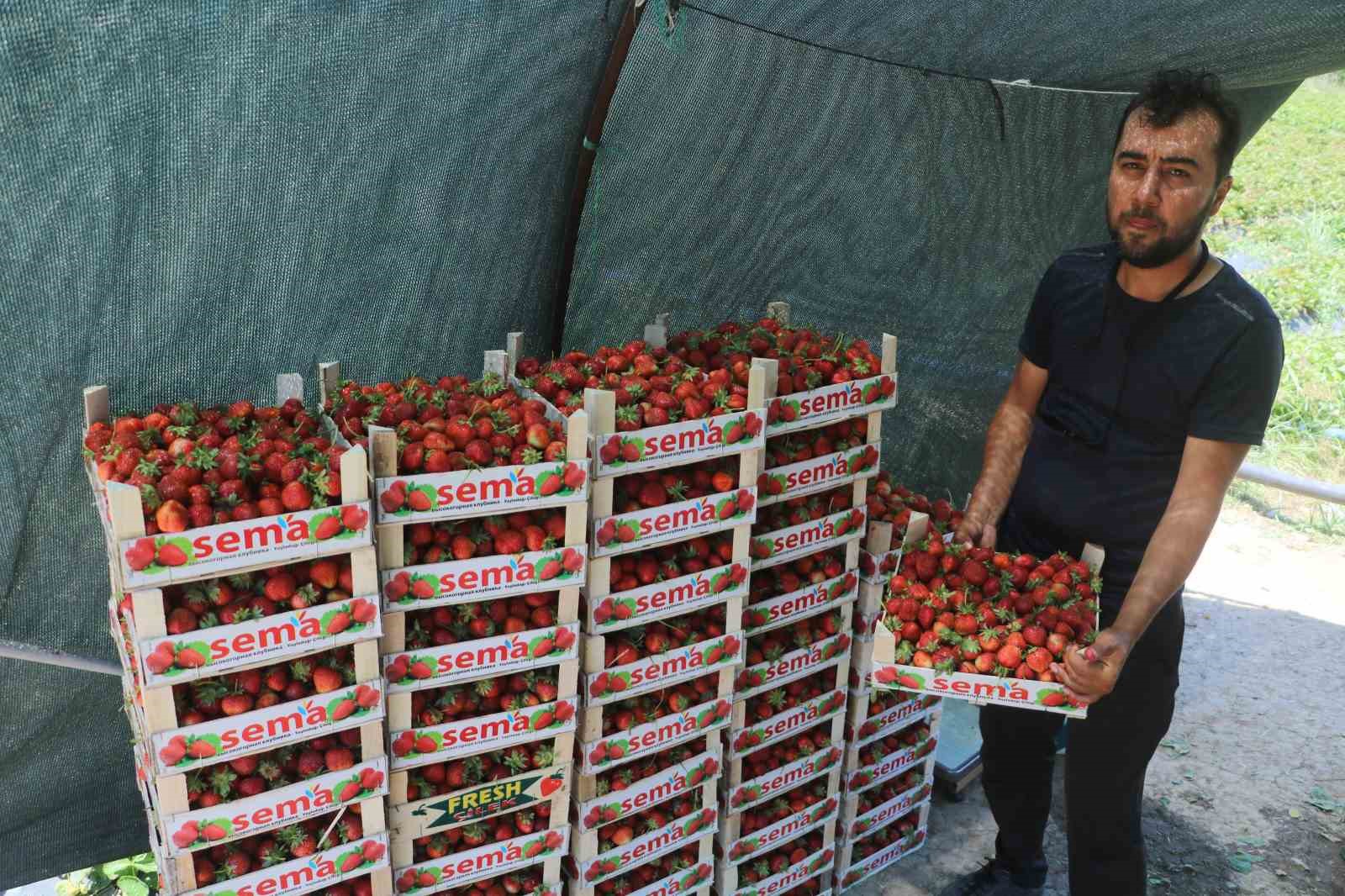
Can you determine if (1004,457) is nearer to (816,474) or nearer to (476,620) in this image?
(816,474)

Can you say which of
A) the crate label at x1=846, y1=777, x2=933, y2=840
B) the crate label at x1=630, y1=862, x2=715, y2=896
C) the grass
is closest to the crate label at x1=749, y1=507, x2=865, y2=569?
the crate label at x1=630, y1=862, x2=715, y2=896

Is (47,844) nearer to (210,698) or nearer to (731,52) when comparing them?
(210,698)

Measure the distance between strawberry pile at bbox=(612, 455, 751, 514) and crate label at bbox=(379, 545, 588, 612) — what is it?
25 cm

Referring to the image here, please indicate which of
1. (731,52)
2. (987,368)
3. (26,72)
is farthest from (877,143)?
(26,72)

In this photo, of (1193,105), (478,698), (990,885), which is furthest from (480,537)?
(990,885)

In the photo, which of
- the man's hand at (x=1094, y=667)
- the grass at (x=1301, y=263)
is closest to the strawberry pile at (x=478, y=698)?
the man's hand at (x=1094, y=667)

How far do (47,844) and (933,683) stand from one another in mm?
2892

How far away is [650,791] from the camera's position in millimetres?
3252

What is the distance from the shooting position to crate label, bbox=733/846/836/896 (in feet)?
12.1

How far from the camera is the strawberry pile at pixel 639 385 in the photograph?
9.52 ft

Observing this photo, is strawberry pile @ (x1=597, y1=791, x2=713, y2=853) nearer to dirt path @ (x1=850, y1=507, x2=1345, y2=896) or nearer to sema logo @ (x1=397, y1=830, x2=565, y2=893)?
sema logo @ (x1=397, y1=830, x2=565, y2=893)

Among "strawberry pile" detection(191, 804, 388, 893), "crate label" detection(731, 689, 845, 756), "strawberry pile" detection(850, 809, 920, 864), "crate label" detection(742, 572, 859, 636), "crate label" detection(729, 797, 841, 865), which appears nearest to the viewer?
"strawberry pile" detection(191, 804, 388, 893)

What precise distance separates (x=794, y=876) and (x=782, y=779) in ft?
1.38

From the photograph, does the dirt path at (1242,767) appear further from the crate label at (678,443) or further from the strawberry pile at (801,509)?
the crate label at (678,443)
